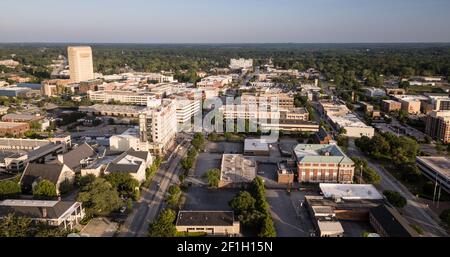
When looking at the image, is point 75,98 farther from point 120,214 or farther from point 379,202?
point 379,202

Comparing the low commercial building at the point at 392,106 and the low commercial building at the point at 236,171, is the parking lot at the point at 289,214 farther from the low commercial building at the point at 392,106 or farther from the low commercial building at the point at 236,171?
the low commercial building at the point at 392,106

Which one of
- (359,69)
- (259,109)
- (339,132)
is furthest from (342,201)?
(359,69)

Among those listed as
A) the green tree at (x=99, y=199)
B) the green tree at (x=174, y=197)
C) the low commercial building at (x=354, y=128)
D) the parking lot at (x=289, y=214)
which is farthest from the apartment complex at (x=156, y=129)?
the low commercial building at (x=354, y=128)

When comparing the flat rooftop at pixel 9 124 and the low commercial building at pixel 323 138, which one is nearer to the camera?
the low commercial building at pixel 323 138

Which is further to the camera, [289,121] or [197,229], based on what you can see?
[289,121]

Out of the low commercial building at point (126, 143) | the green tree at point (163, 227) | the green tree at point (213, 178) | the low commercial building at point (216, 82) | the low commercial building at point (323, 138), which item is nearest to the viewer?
the green tree at point (163, 227)
